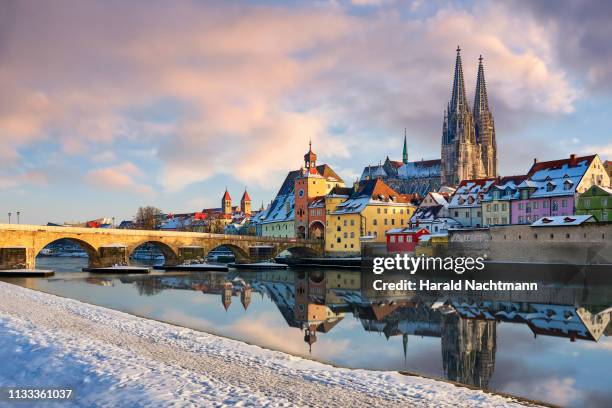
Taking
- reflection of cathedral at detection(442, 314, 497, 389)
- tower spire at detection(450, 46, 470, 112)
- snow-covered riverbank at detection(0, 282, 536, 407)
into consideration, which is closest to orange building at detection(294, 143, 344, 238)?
tower spire at detection(450, 46, 470, 112)

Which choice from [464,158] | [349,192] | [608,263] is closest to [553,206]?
[608,263]

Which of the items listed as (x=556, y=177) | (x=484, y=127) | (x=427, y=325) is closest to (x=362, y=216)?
(x=556, y=177)

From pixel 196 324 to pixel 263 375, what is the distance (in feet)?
38.4

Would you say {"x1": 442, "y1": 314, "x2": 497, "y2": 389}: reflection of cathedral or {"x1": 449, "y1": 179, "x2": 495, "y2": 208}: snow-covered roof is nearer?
{"x1": 442, "y1": 314, "x2": 497, "y2": 389}: reflection of cathedral

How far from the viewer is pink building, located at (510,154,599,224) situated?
6156 cm

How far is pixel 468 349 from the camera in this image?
1859 centimetres

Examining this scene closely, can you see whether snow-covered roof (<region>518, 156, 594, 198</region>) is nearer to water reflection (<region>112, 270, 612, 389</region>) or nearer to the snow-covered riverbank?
water reflection (<region>112, 270, 612, 389</region>)

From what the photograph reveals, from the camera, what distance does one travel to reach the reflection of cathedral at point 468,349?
48.8ft

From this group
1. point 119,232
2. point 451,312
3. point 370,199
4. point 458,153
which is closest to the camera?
Result: point 451,312

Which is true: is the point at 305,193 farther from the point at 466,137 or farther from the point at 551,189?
the point at 466,137

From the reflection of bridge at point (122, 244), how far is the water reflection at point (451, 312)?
17.8 m

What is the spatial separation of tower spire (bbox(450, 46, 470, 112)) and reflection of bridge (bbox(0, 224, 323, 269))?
2815 inches

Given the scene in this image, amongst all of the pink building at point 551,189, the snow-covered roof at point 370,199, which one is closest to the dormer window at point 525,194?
the pink building at point 551,189

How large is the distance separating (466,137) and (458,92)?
1314 centimetres
